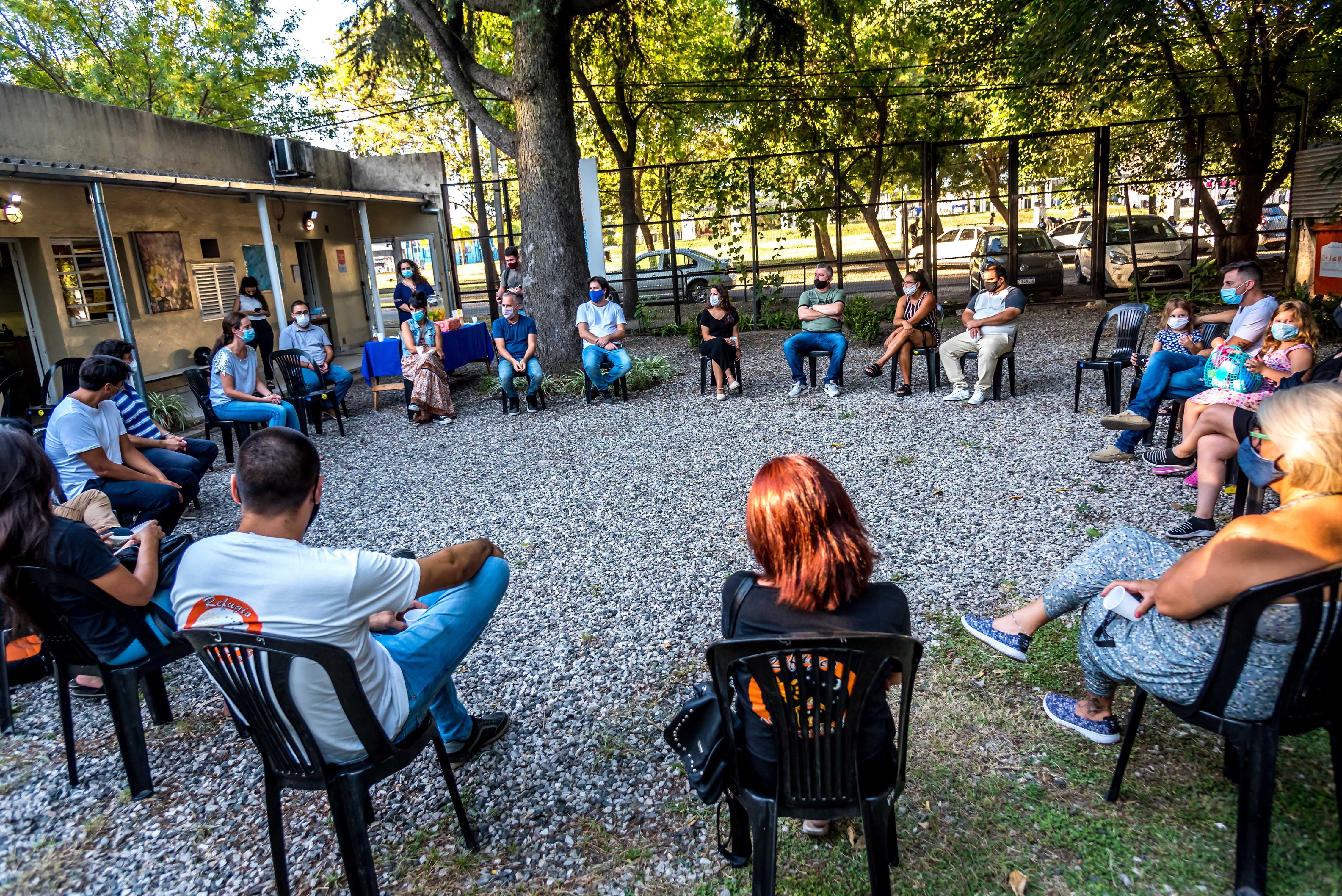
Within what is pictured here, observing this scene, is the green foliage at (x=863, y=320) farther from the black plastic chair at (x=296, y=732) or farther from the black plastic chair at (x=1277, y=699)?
the black plastic chair at (x=296, y=732)

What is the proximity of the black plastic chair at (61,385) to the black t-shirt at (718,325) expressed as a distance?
544 cm

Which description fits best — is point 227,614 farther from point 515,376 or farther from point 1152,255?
point 1152,255

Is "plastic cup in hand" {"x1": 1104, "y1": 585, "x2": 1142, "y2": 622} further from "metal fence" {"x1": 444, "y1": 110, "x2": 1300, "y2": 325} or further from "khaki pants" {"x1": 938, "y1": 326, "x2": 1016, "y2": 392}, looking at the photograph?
"metal fence" {"x1": 444, "y1": 110, "x2": 1300, "y2": 325}

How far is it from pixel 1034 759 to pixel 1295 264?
11.9 metres

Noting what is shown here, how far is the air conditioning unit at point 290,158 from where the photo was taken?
13.0m

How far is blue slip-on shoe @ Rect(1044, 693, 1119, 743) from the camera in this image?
106 inches

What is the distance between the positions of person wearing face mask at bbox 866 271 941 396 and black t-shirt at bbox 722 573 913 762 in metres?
6.49

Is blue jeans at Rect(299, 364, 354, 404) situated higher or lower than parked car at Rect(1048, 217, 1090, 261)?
lower

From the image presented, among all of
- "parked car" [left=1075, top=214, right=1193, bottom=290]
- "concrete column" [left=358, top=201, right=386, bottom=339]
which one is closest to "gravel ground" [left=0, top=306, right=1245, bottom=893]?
"concrete column" [left=358, top=201, right=386, bottom=339]

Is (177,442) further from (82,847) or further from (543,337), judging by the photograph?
(543,337)

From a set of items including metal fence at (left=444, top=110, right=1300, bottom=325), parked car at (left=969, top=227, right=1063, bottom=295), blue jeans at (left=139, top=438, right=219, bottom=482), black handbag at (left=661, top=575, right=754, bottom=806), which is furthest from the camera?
parked car at (left=969, top=227, right=1063, bottom=295)

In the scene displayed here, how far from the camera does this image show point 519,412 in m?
9.04

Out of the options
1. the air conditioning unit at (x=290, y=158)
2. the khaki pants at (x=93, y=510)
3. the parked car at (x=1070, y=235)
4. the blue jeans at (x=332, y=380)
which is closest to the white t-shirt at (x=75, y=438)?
the khaki pants at (x=93, y=510)

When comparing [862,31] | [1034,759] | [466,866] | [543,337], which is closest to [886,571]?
[1034,759]
